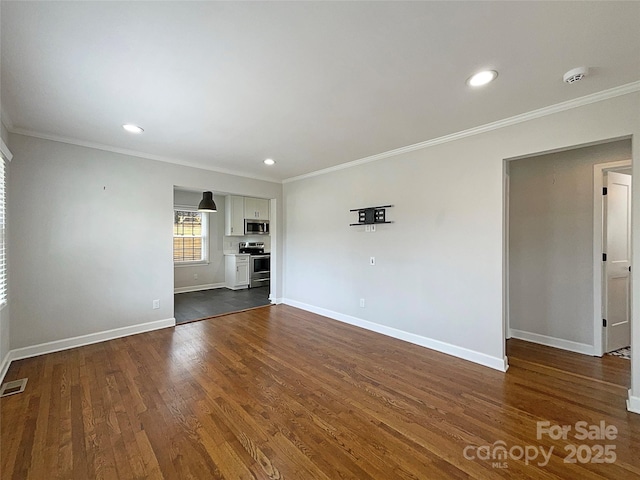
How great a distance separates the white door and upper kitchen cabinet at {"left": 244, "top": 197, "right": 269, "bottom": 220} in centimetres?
667

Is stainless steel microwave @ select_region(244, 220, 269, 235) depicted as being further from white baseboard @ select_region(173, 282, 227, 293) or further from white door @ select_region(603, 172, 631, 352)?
white door @ select_region(603, 172, 631, 352)

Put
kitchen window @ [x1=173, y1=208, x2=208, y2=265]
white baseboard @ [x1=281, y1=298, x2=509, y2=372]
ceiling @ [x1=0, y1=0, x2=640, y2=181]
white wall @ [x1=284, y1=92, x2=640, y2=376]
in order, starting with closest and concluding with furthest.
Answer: ceiling @ [x1=0, y1=0, x2=640, y2=181] → white wall @ [x1=284, y1=92, x2=640, y2=376] → white baseboard @ [x1=281, y1=298, x2=509, y2=372] → kitchen window @ [x1=173, y1=208, x2=208, y2=265]

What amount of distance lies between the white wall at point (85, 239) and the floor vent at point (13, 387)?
29.1 inches

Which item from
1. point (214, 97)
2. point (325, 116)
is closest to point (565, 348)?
point (325, 116)

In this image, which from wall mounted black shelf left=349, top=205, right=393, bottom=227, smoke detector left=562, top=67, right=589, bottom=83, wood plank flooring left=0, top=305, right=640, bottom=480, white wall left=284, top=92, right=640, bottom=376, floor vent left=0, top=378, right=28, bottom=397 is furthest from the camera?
wall mounted black shelf left=349, top=205, right=393, bottom=227

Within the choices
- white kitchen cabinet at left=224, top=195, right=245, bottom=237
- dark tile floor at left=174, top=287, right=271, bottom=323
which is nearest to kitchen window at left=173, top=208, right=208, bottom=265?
white kitchen cabinet at left=224, top=195, right=245, bottom=237

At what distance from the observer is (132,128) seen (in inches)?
117

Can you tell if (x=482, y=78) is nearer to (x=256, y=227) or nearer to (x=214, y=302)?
(x=214, y=302)

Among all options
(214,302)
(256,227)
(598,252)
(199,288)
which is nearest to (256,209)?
(256,227)

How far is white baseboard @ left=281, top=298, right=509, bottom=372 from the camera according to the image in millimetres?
2844

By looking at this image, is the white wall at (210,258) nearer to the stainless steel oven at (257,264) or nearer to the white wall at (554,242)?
the stainless steel oven at (257,264)

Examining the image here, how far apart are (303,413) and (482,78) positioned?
2.88 m

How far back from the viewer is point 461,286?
3.10 meters

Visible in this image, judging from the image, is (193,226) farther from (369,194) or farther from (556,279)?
(556,279)
